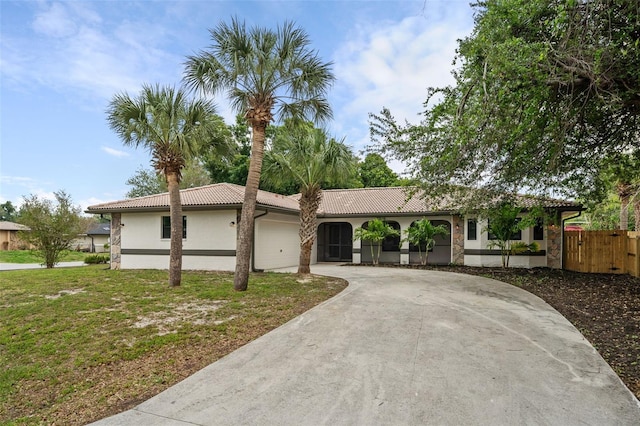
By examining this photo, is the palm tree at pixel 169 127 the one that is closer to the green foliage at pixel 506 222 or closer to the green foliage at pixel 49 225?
the green foliage at pixel 506 222

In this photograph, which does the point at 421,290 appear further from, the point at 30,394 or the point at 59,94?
the point at 59,94

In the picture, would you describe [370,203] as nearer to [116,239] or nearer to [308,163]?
[308,163]

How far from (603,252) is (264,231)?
13.5m

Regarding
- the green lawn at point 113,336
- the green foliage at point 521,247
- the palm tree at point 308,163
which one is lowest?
the green lawn at point 113,336

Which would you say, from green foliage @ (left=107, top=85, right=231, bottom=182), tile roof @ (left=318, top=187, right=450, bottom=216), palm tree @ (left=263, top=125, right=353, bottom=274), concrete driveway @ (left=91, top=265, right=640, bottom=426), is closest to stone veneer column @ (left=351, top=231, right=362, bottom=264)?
tile roof @ (left=318, top=187, right=450, bottom=216)

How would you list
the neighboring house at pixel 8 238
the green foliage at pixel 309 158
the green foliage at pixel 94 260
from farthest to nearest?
the neighboring house at pixel 8 238
the green foliage at pixel 94 260
the green foliage at pixel 309 158

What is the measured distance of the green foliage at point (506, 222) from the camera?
11.9m

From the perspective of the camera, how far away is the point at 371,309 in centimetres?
703

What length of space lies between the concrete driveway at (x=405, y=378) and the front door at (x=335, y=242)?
1265 centimetres

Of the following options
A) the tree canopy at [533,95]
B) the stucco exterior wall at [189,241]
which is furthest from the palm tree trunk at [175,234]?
the tree canopy at [533,95]

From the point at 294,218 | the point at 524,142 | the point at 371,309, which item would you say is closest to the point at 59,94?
the point at 294,218

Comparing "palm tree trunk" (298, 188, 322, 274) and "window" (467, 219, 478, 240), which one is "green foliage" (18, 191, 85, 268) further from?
"window" (467, 219, 478, 240)

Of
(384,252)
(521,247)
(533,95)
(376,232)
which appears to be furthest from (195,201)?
(521,247)

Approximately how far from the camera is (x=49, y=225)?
667 inches
